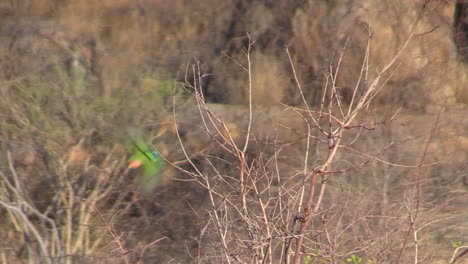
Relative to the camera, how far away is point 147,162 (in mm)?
6629

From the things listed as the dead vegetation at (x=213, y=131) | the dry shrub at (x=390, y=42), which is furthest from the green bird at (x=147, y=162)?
the dry shrub at (x=390, y=42)

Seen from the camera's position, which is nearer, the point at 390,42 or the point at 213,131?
the point at 213,131

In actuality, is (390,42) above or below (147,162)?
above

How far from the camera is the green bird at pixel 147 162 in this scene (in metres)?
6.49

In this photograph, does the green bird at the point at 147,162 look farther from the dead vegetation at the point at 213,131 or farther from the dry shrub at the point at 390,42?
the dry shrub at the point at 390,42

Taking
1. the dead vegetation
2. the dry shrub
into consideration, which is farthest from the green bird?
the dry shrub

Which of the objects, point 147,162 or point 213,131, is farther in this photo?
point 213,131

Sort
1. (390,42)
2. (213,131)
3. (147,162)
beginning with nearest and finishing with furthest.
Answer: (147,162) → (213,131) → (390,42)

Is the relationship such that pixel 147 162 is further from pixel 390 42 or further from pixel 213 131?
pixel 390 42

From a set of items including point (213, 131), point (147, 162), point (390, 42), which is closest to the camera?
point (147, 162)

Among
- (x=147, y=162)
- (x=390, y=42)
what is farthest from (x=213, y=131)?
(x=390, y=42)

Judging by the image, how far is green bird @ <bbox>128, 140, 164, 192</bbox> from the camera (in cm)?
649

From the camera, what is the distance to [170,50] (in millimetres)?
9930

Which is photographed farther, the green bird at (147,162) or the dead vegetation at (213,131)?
the green bird at (147,162)
